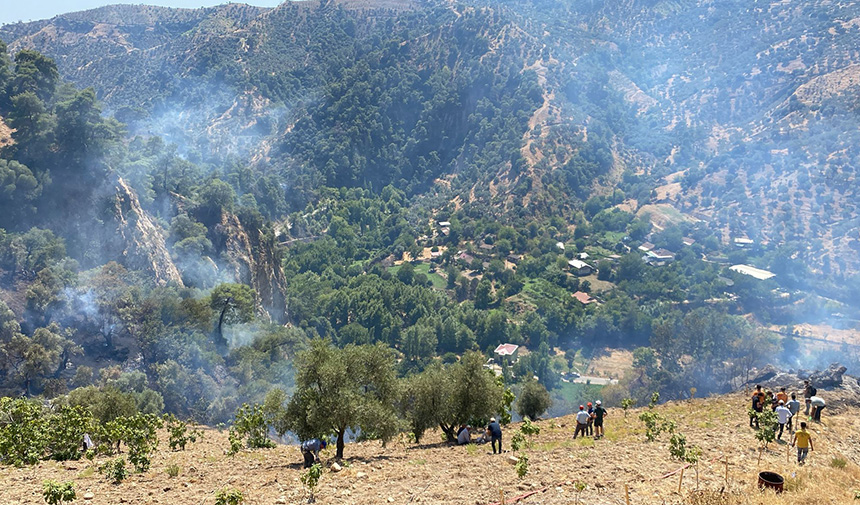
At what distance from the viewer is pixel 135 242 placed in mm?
51531

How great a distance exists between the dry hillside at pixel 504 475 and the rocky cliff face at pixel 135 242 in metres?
31.6

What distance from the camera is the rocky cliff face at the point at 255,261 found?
62375 mm

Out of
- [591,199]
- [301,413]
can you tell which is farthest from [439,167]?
[301,413]

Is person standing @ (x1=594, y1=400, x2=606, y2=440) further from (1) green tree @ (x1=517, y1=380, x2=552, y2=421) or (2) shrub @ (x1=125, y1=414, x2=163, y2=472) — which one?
(2) shrub @ (x1=125, y1=414, x2=163, y2=472)

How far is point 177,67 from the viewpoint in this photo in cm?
14412

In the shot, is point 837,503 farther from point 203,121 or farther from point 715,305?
point 203,121

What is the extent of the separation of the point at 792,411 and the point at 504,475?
1295 cm

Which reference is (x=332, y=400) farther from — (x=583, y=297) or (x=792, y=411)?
(x=583, y=297)

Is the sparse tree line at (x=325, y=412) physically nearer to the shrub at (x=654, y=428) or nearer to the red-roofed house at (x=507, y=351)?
the shrub at (x=654, y=428)

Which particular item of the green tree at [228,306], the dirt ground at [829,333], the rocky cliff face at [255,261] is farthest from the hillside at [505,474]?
the dirt ground at [829,333]

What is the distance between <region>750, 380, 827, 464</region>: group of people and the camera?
19.5 meters

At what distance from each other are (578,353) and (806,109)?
7207cm

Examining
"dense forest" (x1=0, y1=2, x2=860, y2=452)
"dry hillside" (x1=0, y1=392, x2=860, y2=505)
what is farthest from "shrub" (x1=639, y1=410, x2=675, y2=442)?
"dense forest" (x1=0, y1=2, x2=860, y2=452)

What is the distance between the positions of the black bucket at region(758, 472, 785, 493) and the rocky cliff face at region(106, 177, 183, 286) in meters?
50.0
